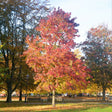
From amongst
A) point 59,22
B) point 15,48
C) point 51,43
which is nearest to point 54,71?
point 51,43

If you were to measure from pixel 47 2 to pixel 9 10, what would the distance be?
24.5ft

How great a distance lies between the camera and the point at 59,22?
20109mm

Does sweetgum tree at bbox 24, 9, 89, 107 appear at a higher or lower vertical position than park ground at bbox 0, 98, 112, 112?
higher

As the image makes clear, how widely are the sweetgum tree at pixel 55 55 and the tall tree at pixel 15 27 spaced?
892 cm

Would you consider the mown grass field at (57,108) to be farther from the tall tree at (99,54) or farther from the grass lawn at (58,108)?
the tall tree at (99,54)

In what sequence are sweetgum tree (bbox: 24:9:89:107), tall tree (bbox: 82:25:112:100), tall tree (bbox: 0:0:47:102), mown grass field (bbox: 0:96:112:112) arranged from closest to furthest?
mown grass field (bbox: 0:96:112:112) < sweetgum tree (bbox: 24:9:89:107) < tall tree (bbox: 0:0:47:102) < tall tree (bbox: 82:25:112:100)

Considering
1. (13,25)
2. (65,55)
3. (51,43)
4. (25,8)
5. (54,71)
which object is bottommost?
(54,71)

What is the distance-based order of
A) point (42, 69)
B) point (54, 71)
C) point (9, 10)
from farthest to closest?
1. point (9, 10)
2. point (42, 69)
3. point (54, 71)

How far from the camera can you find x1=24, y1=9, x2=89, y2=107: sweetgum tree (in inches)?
709

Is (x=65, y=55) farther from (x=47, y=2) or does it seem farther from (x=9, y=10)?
(x=47, y=2)

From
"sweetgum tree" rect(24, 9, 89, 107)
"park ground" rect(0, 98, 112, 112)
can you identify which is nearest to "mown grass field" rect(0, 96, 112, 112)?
"park ground" rect(0, 98, 112, 112)

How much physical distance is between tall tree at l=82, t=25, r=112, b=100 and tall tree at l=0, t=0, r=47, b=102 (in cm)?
1018

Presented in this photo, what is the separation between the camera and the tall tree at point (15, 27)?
27750mm

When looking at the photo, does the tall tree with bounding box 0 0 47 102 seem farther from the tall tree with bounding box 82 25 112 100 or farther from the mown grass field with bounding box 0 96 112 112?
the tall tree with bounding box 82 25 112 100
